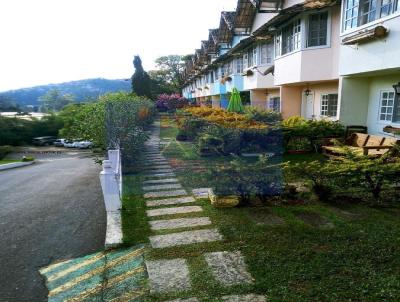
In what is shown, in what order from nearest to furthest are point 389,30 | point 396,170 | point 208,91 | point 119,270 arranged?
point 119,270
point 396,170
point 389,30
point 208,91

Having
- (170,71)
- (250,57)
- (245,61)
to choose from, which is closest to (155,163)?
(250,57)

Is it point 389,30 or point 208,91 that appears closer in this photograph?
point 389,30

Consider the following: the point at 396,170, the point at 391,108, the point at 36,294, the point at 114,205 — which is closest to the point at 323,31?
the point at 391,108

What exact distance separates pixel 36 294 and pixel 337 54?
12.4 metres

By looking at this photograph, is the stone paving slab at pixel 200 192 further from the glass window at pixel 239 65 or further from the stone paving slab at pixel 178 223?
the glass window at pixel 239 65

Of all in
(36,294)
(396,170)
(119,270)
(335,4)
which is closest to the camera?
(36,294)

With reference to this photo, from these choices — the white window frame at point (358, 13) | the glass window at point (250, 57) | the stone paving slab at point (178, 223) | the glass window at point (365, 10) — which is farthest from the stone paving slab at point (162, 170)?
the glass window at point (250, 57)

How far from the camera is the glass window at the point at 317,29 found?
12842 millimetres

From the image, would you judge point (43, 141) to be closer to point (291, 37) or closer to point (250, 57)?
point (250, 57)

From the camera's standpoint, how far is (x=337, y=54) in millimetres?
12344

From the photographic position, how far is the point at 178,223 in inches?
217

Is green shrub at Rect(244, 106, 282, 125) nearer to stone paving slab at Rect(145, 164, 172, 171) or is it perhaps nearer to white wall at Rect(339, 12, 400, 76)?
white wall at Rect(339, 12, 400, 76)

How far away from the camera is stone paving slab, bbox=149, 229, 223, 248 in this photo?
4730mm

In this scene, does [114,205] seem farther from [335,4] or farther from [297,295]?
[335,4]
